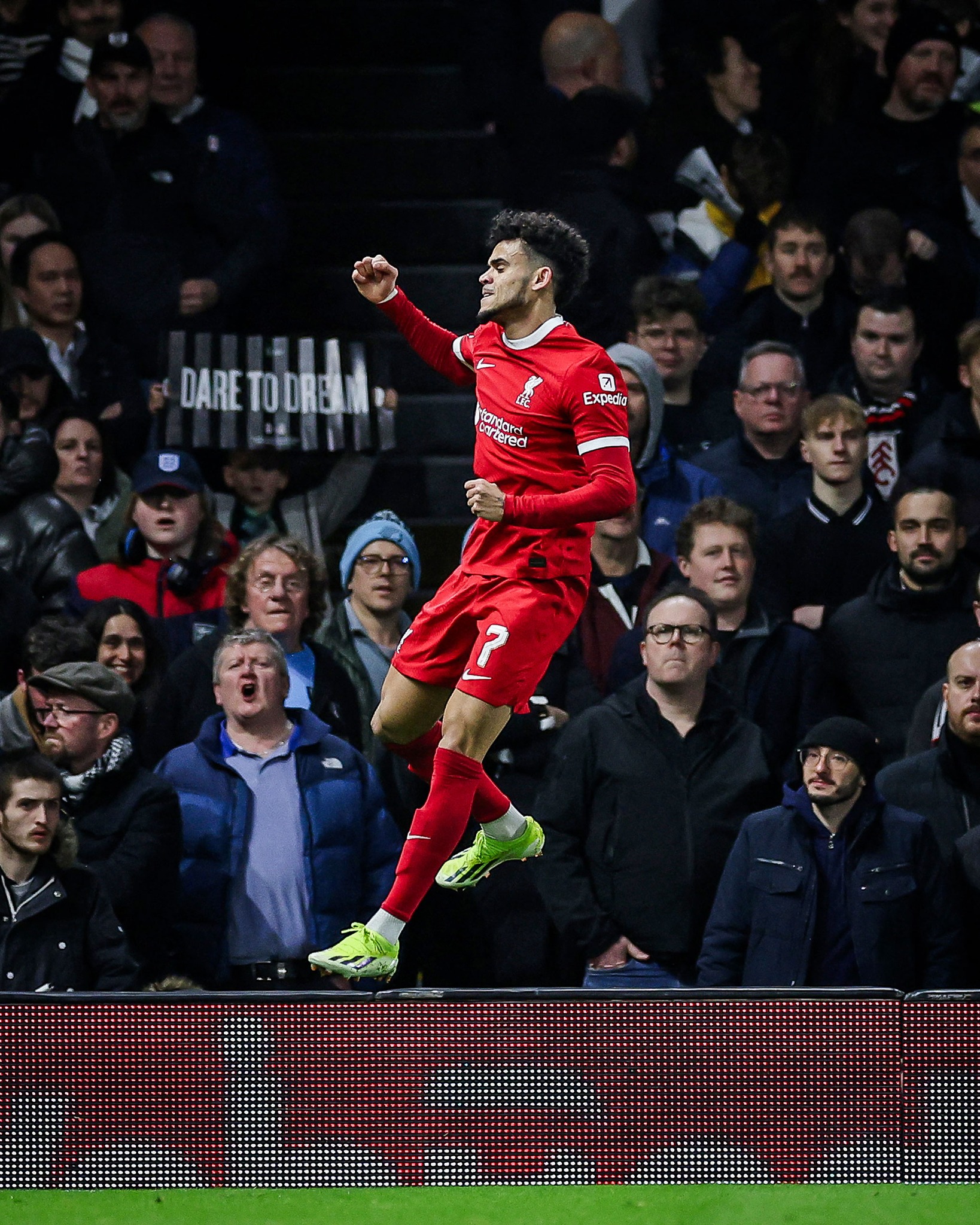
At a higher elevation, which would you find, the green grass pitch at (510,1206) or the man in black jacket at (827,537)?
the man in black jacket at (827,537)

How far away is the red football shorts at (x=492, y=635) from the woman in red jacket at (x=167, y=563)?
8.09ft

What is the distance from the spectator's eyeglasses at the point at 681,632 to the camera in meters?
7.64

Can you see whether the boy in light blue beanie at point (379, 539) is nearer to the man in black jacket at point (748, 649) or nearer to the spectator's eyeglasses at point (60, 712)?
the man in black jacket at point (748, 649)

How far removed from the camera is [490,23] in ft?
37.0

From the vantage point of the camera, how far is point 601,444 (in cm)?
572

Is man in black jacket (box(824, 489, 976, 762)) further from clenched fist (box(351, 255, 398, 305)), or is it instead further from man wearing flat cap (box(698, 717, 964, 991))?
clenched fist (box(351, 255, 398, 305))

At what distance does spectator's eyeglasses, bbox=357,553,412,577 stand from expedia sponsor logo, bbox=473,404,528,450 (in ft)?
7.18

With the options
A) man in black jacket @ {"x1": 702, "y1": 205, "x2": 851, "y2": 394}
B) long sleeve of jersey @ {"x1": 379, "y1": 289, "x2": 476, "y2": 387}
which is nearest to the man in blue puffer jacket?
long sleeve of jersey @ {"x1": 379, "y1": 289, "x2": 476, "y2": 387}

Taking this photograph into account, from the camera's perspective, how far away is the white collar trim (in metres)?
5.93

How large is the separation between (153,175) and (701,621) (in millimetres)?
4135

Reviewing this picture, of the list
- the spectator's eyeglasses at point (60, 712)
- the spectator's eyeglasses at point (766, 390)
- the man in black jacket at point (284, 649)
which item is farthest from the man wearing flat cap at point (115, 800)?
the spectator's eyeglasses at point (766, 390)

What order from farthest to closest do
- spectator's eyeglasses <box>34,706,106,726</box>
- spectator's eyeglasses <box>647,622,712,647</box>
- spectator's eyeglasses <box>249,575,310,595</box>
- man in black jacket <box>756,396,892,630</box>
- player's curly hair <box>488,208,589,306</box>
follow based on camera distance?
man in black jacket <box>756,396,892,630</box> < spectator's eyeglasses <box>249,575,310,595</box> < spectator's eyeglasses <box>647,622,712,647</box> < spectator's eyeglasses <box>34,706,106,726</box> < player's curly hair <box>488,208,589,306</box>

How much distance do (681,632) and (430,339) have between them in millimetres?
1886

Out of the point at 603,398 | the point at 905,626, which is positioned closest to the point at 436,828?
the point at 603,398
